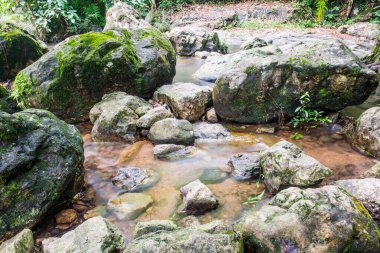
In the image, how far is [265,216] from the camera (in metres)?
2.52

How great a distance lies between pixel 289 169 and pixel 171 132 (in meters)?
1.95

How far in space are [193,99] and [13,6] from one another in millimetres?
10826

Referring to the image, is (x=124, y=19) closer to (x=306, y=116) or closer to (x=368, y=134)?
(x=306, y=116)

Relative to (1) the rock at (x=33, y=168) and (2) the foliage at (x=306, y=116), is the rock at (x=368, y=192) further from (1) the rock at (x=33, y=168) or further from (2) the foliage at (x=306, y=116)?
(1) the rock at (x=33, y=168)

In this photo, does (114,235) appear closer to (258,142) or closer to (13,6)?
(258,142)

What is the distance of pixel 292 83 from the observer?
5.06 meters

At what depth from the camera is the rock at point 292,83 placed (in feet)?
16.2

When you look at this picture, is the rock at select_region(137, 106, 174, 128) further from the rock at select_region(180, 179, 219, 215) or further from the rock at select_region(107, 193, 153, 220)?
the rock at select_region(180, 179, 219, 215)

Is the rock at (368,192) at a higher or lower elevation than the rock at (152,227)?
lower

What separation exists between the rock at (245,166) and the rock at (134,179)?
1023mm

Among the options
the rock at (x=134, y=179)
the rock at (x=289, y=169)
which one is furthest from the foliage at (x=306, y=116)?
the rock at (x=134, y=179)

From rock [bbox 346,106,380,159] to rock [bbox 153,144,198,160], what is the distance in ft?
7.70

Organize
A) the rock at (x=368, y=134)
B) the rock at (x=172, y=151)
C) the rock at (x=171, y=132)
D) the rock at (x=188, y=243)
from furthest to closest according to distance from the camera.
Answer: the rock at (x=171, y=132), the rock at (x=172, y=151), the rock at (x=368, y=134), the rock at (x=188, y=243)

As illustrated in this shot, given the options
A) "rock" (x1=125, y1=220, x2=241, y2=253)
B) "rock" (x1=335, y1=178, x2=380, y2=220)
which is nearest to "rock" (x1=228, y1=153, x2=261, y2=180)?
"rock" (x1=335, y1=178, x2=380, y2=220)
